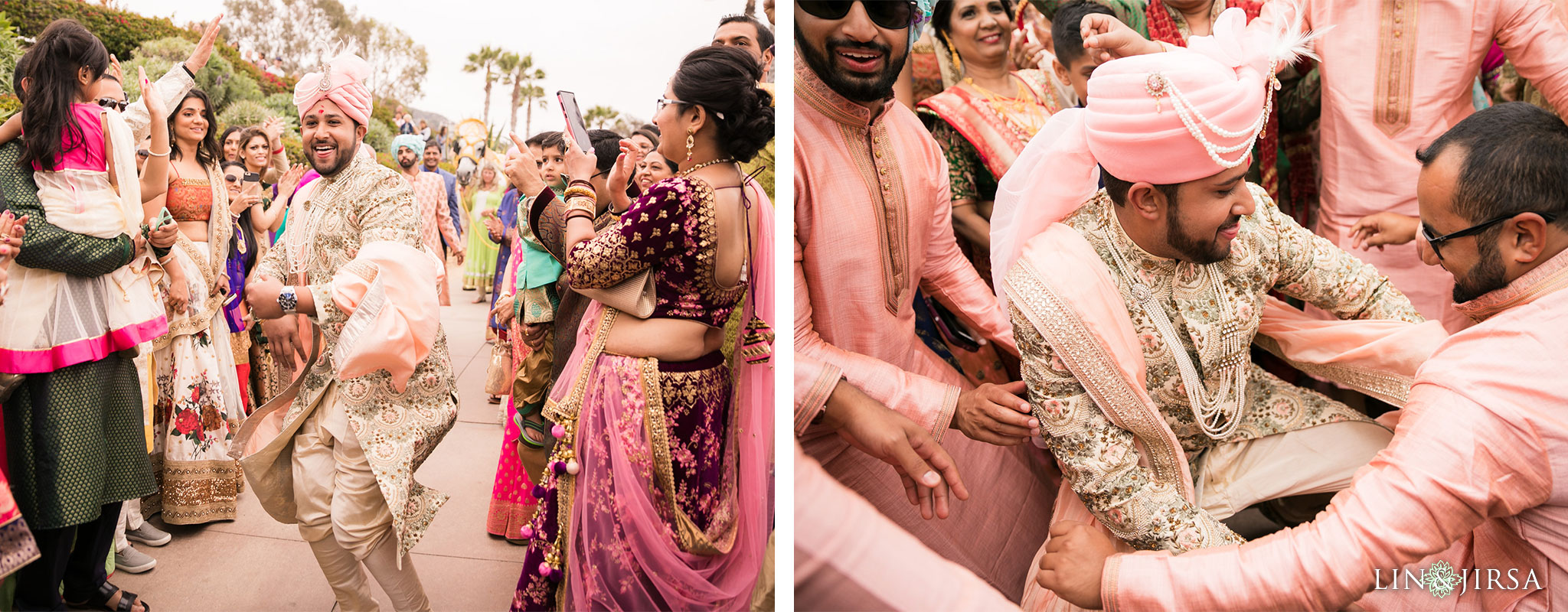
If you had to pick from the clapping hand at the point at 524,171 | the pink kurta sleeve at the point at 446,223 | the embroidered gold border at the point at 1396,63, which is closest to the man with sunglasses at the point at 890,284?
the clapping hand at the point at 524,171

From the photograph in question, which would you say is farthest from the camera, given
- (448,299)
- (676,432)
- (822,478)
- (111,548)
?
(448,299)

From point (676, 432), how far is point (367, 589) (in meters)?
0.96

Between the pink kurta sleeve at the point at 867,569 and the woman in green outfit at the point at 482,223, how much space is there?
2117mm

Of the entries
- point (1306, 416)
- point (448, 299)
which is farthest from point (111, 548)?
point (1306, 416)

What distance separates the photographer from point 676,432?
6.54 feet

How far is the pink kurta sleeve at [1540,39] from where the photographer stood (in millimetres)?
1704

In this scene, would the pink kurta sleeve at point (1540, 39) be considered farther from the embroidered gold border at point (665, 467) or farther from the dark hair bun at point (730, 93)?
the embroidered gold border at point (665, 467)

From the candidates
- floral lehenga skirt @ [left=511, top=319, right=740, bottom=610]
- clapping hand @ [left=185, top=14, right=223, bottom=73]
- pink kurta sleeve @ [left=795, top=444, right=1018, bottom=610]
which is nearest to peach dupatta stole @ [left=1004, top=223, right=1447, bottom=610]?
pink kurta sleeve @ [left=795, top=444, right=1018, bottom=610]

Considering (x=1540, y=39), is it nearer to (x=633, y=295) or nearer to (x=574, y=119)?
(x=633, y=295)

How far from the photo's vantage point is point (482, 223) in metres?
3.68

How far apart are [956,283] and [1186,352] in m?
0.53

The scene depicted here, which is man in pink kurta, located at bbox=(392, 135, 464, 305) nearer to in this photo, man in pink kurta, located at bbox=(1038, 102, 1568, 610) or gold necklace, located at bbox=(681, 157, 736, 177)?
gold necklace, located at bbox=(681, 157, 736, 177)

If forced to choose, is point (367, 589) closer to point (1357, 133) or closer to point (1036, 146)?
point (1036, 146)

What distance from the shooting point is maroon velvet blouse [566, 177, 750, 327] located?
1.83 metres
